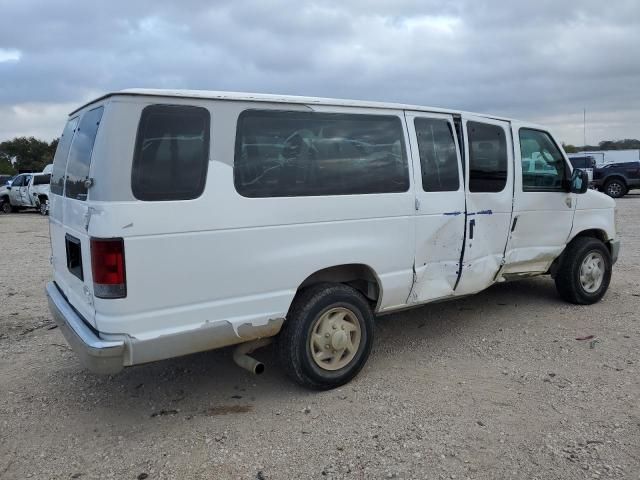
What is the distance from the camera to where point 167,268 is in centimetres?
324

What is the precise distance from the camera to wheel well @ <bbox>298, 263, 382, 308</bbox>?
4020 mm

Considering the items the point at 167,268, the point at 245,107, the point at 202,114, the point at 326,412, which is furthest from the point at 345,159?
the point at 326,412

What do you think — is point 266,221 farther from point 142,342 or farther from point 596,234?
point 596,234

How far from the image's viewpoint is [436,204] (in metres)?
4.51

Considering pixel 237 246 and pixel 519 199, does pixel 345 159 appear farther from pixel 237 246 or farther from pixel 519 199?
pixel 519 199

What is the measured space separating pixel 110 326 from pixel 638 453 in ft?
10.5

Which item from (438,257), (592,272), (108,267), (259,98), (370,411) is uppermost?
(259,98)

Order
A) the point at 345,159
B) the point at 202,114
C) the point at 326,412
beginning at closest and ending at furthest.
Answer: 1. the point at 202,114
2. the point at 326,412
3. the point at 345,159

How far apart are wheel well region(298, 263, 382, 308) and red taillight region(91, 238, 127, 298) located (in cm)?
127

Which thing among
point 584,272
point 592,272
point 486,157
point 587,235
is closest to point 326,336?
point 486,157

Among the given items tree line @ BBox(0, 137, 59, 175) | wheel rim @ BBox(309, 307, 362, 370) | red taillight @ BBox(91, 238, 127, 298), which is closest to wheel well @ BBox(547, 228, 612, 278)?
wheel rim @ BBox(309, 307, 362, 370)

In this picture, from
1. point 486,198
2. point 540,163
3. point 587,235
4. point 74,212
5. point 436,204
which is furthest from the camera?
point 587,235

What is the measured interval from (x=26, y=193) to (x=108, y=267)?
916 inches

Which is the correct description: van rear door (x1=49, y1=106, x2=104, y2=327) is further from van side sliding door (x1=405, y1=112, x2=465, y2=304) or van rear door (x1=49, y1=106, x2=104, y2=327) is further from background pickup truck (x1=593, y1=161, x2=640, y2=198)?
background pickup truck (x1=593, y1=161, x2=640, y2=198)
